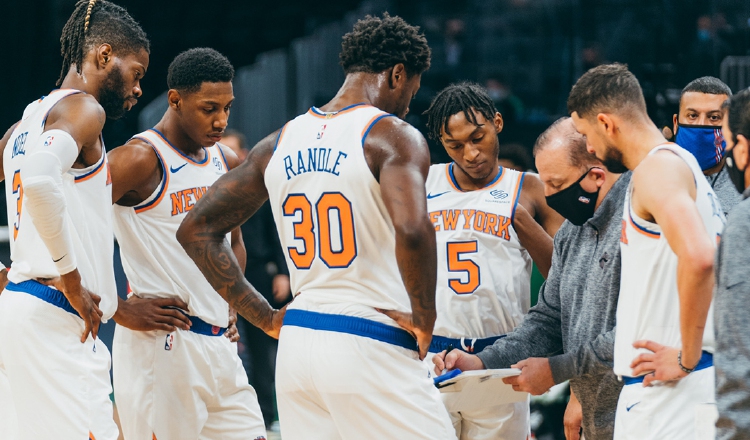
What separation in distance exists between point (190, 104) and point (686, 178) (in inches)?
101

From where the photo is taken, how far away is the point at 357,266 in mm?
3162

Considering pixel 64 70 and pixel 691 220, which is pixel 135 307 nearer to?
pixel 64 70

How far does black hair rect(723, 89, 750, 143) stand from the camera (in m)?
2.43

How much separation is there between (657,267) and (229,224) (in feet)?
5.47

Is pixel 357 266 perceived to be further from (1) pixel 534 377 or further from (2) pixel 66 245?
(2) pixel 66 245

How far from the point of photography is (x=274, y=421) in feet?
24.2

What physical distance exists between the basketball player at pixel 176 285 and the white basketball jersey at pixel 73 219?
33 centimetres

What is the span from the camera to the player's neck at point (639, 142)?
9.81 feet

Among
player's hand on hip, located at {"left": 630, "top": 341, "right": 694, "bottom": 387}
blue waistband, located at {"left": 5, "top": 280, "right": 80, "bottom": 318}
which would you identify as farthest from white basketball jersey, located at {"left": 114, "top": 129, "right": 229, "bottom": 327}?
player's hand on hip, located at {"left": 630, "top": 341, "right": 694, "bottom": 387}

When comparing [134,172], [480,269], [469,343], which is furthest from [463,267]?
[134,172]

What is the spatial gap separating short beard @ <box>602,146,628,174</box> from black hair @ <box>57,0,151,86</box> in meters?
2.20

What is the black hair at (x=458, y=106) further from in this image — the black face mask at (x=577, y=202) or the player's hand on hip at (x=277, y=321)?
the player's hand on hip at (x=277, y=321)

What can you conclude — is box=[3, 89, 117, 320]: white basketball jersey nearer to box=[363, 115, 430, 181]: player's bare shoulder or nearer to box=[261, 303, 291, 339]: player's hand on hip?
box=[261, 303, 291, 339]: player's hand on hip

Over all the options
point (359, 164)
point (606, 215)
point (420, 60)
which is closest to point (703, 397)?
point (606, 215)
